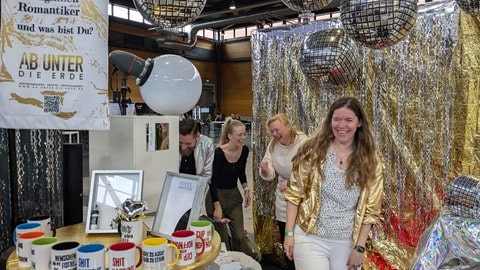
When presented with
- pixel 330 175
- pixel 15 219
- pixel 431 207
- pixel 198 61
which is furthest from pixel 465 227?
pixel 198 61

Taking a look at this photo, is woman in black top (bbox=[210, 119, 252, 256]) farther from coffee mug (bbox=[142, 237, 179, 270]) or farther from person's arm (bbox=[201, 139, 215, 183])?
coffee mug (bbox=[142, 237, 179, 270])

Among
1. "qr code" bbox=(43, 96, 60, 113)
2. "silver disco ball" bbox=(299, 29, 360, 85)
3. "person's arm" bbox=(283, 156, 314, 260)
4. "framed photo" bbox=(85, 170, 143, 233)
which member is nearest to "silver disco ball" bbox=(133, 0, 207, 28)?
"qr code" bbox=(43, 96, 60, 113)

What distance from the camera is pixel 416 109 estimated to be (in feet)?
8.96

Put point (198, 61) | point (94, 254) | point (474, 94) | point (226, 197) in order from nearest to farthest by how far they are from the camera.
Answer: point (94, 254) < point (474, 94) < point (226, 197) < point (198, 61)

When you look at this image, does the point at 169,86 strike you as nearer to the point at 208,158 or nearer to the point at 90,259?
the point at 208,158

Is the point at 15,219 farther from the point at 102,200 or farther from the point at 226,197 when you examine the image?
the point at 226,197

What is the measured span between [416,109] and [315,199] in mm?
1411

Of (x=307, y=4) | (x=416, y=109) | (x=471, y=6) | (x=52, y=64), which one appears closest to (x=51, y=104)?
(x=52, y=64)

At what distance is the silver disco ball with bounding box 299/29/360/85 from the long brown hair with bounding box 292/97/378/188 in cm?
68

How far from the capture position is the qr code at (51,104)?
135 cm

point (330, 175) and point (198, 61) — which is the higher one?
point (198, 61)

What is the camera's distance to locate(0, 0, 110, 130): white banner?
131cm

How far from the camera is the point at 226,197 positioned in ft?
9.62

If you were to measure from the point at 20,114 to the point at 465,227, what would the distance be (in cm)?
170
